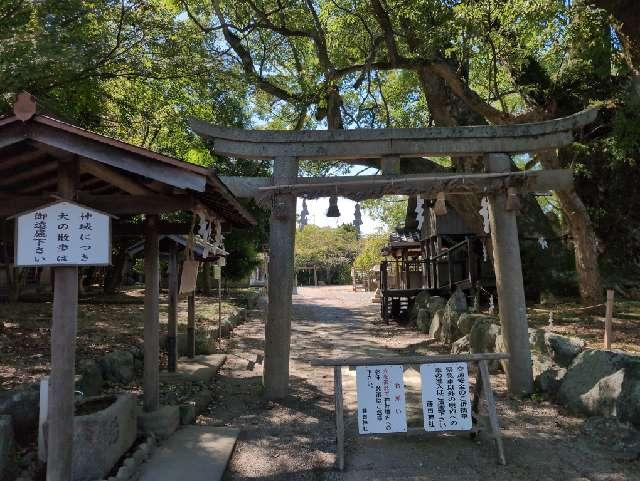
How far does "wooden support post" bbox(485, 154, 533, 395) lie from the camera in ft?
24.6

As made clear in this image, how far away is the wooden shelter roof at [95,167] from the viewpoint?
14.0 feet

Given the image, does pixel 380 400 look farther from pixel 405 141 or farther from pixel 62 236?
pixel 405 141

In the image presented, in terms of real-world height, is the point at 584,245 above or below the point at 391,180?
below

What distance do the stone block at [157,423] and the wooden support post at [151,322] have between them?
183mm

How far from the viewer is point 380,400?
5.41 metres

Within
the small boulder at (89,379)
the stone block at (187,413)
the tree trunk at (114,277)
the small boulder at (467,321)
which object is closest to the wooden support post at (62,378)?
the stone block at (187,413)

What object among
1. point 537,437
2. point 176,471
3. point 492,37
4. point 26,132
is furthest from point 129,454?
point 492,37

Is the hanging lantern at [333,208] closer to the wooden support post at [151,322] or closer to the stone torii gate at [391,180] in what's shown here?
the stone torii gate at [391,180]

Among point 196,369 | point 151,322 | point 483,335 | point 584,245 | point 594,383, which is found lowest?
point 196,369

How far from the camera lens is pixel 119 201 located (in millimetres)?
4844

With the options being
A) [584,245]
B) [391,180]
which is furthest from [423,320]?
[391,180]

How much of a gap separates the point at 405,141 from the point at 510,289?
2732mm

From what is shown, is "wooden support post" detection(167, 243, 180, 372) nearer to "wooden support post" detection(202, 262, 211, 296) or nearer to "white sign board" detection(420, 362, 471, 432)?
"white sign board" detection(420, 362, 471, 432)

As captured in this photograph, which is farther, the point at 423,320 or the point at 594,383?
the point at 423,320
